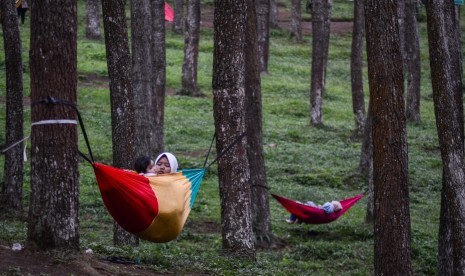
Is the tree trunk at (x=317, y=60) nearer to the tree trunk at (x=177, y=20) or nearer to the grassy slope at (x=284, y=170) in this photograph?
the grassy slope at (x=284, y=170)

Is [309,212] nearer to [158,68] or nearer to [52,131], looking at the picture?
[158,68]

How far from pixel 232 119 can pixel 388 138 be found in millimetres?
1808

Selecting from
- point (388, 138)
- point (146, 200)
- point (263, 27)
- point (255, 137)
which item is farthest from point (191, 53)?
point (146, 200)

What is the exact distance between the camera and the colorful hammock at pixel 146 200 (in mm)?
7289

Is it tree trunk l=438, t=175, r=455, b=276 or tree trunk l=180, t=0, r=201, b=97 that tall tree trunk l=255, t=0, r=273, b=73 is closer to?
tree trunk l=180, t=0, r=201, b=97

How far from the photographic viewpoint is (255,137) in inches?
472

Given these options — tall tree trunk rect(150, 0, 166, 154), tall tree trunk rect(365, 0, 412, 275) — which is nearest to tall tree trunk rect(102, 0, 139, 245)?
tall tree trunk rect(365, 0, 412, 275)

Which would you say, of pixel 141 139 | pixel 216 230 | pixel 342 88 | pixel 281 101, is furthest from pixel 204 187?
pixel 342 88

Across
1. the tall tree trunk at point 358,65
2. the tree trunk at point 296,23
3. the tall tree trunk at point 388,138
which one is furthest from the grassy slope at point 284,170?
the tree trunk at point 296,23

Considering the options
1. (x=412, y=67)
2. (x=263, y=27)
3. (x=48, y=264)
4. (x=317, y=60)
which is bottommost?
(x=48, y=264)

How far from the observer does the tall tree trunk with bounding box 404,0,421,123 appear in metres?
24.6

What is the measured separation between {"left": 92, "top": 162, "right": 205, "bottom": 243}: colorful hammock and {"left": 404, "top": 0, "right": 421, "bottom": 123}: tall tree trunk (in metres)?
17.5

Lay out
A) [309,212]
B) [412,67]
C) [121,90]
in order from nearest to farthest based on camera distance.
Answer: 1. [121,90]
2. [309,212]
3. [412,67]

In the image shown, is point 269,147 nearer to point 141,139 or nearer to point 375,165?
point 141,139
